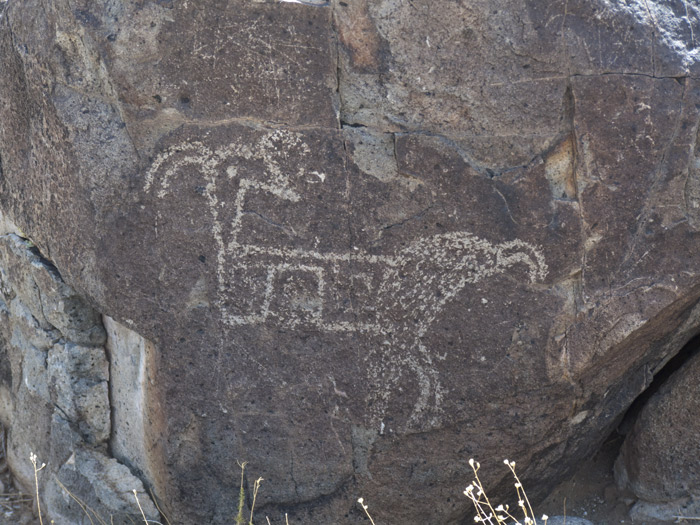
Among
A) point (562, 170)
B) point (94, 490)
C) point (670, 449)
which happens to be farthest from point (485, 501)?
point (94, 490)

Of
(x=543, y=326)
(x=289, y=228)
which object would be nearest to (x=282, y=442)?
(x=289, y=228)

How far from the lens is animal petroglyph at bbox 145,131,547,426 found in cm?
214

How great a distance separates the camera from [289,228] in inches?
85.9

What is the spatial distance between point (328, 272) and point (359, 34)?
0.62m

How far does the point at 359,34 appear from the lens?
6.80ft

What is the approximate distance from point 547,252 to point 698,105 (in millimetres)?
518

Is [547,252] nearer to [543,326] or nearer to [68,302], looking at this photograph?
[543,326]

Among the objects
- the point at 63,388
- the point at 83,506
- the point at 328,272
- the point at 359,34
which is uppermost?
the point at 359,34

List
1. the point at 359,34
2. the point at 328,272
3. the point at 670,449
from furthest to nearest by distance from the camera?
the point at 670,449 → the point at 328,272 → the point at 359,34

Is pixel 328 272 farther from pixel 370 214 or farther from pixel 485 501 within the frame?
pixel 485 501

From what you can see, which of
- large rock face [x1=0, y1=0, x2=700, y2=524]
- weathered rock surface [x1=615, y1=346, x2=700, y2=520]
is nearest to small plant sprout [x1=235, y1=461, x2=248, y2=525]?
large rock face [x1=0, y1=0, x2=700, y2=524]

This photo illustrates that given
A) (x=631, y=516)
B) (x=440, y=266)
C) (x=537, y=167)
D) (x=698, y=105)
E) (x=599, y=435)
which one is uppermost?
(x=698, y=105)

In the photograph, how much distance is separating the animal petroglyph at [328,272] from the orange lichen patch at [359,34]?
26 cm

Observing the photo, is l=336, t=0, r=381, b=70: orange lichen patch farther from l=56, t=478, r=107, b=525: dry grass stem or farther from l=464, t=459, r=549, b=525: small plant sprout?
l=56, t=478, r=107, b=525: dry grass stem
